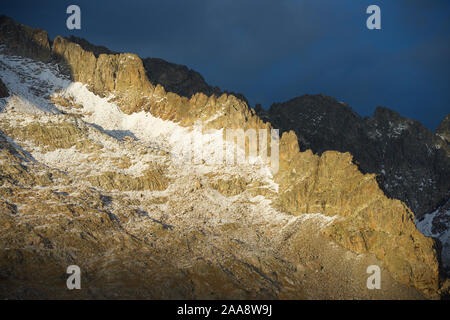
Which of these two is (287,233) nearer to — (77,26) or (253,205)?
(253,205)

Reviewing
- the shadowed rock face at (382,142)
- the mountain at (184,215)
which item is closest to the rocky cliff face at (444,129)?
the shadowed rock face at (382,142)

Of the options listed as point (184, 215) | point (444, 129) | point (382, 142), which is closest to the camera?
point (184, 215)

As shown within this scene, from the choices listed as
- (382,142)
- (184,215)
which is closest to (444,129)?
(382,142)

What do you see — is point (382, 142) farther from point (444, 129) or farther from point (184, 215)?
point (184, 215)

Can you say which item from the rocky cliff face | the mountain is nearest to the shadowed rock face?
the rocky cliff face

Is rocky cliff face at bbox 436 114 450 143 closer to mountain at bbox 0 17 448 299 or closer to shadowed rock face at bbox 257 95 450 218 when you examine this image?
shadowed rock face at bbox 257 95 450 218
